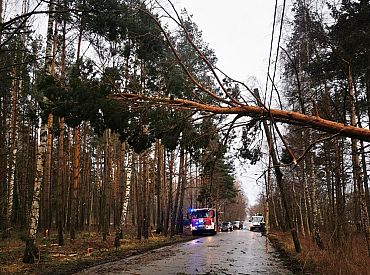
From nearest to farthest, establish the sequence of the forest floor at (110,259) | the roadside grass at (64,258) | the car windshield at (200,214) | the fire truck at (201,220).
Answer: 1. the forest floor at (110,259)
2. the roadside grass at (64,258)
3. the car windshield at (200,214)
4. the fire truck at (201,220)

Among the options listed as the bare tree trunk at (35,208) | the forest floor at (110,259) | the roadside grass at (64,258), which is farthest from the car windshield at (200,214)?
the bare tree trunk at (35,208)

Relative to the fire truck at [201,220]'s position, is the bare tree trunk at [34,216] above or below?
above

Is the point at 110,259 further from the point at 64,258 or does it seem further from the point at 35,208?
the point at 35,208

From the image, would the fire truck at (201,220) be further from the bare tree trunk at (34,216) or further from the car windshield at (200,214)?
the bare tree trunk at (34,216)

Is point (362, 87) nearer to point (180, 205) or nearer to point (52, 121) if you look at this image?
point (52, 121)

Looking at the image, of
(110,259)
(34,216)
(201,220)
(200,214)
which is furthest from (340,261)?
(201,220)

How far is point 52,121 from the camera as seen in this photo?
1766 centimetres

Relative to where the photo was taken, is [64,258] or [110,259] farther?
[110,259]

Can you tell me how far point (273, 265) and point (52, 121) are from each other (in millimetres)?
11147

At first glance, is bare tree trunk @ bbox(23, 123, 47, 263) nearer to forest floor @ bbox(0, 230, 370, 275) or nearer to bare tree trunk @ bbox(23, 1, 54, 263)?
bare tree trunk @ bbox(23, 1, 54, 263)

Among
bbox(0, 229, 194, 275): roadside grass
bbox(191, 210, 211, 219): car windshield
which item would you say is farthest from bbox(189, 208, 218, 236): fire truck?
bbox(0, 229, 194, 275): roadside grass

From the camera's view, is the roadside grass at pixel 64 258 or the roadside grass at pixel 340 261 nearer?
the roadside grass at pixel 340 261

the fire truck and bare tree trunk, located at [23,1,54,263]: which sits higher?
bare tree trunk, located at [23,1,54,263]

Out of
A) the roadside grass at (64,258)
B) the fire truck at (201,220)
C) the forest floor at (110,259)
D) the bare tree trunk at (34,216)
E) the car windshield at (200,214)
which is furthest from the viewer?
the fire truck at (201,220)
